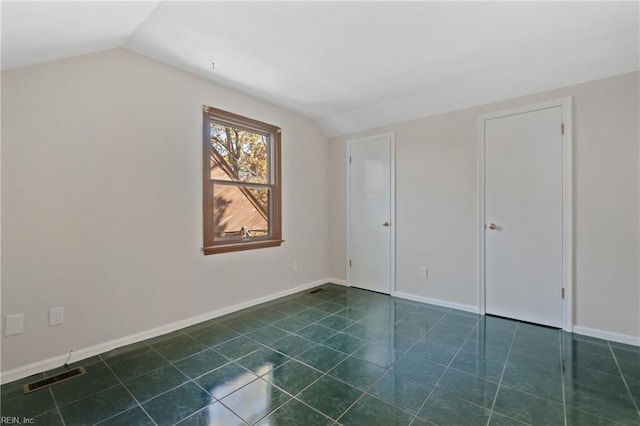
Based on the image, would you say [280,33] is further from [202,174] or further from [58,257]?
[58,257]

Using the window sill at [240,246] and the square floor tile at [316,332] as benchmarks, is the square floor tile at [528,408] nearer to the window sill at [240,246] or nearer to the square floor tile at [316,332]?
the square floor tile at [316,332]

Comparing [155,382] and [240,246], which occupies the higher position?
[240,246]

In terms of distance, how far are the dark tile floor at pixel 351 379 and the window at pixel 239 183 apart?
0.98m

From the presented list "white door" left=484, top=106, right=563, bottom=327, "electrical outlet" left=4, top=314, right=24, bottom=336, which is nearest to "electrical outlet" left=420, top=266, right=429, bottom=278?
"white door" left=484, top=106, right=563, bottom=327

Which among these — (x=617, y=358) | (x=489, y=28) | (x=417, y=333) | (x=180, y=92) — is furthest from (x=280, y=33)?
(x=617, y=358)

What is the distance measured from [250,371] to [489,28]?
295 centimetres

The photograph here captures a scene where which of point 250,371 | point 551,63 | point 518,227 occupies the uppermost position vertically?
point 551,63

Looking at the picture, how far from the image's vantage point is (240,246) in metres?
3.28

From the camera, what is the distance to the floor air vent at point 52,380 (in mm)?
1813

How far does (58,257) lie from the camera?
2.10 meters

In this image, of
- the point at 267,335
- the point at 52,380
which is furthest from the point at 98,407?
the point at 267,335

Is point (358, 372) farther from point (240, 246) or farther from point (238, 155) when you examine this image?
point (238, 155)

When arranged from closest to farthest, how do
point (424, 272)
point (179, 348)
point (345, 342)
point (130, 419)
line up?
point (130, 419) < point (179, 348) < point (345, 342) < point (424, 272)

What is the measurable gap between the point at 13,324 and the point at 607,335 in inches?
179
